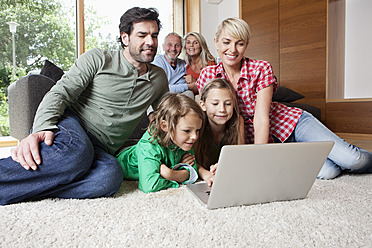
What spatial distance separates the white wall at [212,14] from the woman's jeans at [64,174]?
12.6 feet

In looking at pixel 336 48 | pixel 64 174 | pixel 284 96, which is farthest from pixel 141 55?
pixel 336 48

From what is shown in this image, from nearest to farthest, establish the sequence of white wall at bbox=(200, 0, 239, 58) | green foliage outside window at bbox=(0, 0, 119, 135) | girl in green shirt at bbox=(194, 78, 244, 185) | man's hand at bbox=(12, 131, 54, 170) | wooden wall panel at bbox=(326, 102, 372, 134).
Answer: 1. man's hand at bbox=(12, 131, 54, 170)
2. girl in green shirt at bbox=(194, 78, 244, 185)
3. wooden wall panel at bbox=(326, 102, 372, 134)
4. green foliage outside window at bbox=(0, 0, 119, 135)
5. white wall at bbox=(200, 0, 239, 58)

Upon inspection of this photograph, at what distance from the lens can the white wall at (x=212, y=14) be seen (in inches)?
178

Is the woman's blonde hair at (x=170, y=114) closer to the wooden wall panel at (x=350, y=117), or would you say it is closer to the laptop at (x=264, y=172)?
the laptop at (x=264, y=172)

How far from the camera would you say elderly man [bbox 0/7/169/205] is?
39.9 inches

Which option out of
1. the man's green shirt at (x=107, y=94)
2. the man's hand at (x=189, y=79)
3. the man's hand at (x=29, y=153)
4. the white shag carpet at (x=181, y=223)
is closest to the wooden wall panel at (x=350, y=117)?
the man's hand at (x=189, y=79)

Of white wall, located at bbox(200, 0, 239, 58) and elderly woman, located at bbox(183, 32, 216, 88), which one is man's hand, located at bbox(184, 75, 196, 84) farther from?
white wall, located at bbox(200, 0, 239, 58)

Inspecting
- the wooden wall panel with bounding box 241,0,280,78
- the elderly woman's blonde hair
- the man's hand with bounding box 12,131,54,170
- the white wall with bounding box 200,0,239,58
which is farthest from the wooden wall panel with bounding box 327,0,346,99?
the man's hand with bounding box 12,131,54,170

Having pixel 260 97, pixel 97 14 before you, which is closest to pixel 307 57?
pixel 260 97

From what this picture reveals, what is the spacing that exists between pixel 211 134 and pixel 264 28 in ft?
9.86

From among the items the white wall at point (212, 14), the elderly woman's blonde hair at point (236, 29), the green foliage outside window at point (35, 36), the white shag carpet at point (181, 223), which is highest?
the white wall at point (212, 14)

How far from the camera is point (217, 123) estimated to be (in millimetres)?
1427

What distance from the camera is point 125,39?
1.36 metres

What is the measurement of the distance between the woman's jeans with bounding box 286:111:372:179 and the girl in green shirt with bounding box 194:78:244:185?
37 centimetres
